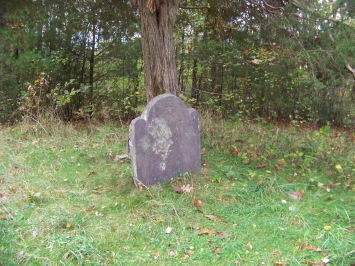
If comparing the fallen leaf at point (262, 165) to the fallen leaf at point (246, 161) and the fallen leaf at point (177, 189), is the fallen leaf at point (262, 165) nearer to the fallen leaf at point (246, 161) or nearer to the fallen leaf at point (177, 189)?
the fallen leaf at point (246, 161)

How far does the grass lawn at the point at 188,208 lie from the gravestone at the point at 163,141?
20 cm

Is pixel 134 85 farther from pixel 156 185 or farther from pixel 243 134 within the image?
pixel 156 185

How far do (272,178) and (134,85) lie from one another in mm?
5848

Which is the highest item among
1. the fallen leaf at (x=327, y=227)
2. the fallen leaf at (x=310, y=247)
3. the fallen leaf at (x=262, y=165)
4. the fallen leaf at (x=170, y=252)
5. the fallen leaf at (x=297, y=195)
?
the fallen leaf at (x=262, y=165)

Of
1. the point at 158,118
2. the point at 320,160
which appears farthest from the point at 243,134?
the point at 158,118

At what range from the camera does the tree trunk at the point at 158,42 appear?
21.2 feet

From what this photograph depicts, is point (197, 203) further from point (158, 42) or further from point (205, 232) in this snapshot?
point (158, 42)

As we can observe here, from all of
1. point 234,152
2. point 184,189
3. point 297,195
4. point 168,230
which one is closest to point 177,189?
point 184,189

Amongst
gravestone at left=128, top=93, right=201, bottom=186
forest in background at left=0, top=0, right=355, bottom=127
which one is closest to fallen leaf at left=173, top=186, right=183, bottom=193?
gravestone at left=128, top=93, right=201, bottom=186

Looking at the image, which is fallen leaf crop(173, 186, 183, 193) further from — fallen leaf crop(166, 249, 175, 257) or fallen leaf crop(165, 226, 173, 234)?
fallen leaf crop(166, 249, 175, 257)

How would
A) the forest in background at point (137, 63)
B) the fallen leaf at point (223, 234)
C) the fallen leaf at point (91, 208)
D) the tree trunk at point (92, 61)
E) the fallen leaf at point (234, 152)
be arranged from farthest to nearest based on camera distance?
the tree trunk at point (92, 61)
the forest in background at point (137, 63)
the fallen leaf at point (234, 152)
the fallen leaf at point (91, 208)
the fallen leaf at point (223, 234)

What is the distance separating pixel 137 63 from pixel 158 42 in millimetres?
3256

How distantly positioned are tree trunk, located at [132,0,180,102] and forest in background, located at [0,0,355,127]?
54.9 inches

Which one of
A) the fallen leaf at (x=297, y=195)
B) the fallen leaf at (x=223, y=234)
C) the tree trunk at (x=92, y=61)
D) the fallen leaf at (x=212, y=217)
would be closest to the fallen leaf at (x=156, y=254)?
the fallen leaf at (x=223, y=234)
